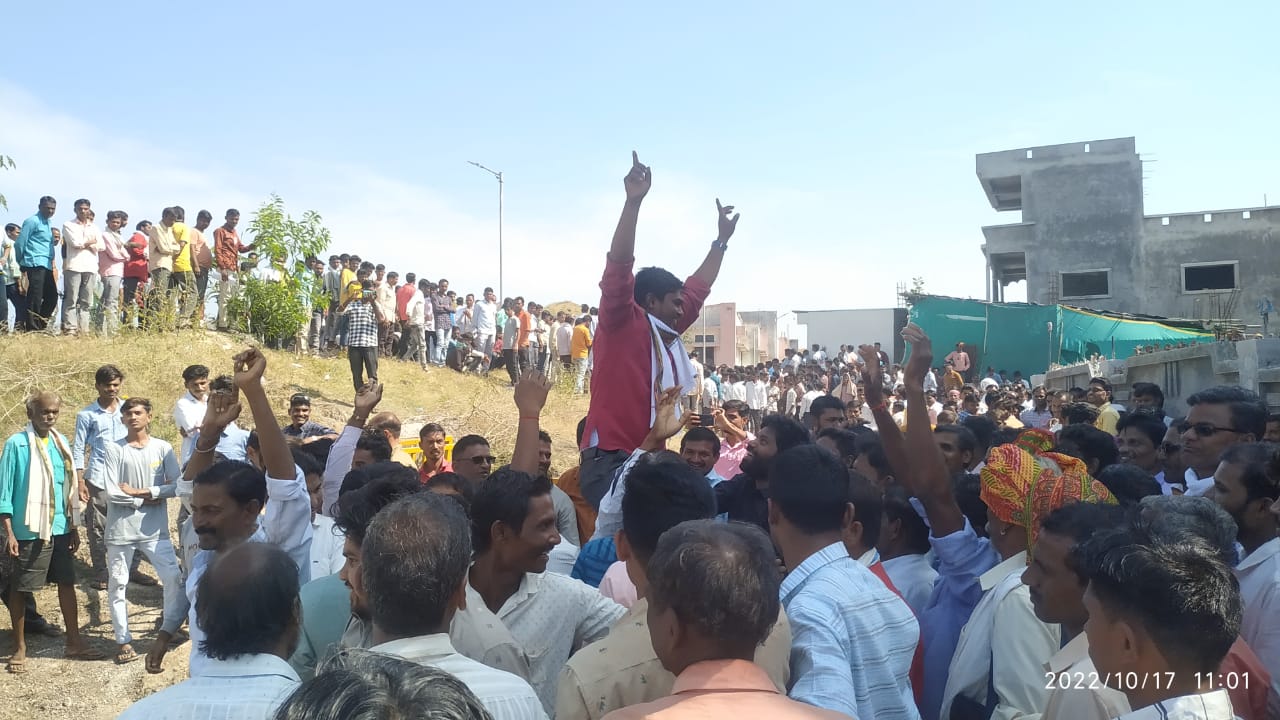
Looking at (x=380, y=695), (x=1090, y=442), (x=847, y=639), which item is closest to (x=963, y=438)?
(x=1090, y=442)

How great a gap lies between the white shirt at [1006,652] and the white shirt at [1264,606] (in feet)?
2.06

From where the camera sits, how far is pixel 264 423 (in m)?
4.16

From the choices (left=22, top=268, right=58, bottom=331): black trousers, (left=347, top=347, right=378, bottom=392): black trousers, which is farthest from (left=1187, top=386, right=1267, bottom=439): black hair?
(left=22, top=268, right=58, bottom=331): black trousers

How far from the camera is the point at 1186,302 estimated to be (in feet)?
107

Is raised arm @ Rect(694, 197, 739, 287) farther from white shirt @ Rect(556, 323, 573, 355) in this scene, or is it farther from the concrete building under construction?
the concrete building under construction

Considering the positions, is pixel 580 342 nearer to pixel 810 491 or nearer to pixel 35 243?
pixel 35 243

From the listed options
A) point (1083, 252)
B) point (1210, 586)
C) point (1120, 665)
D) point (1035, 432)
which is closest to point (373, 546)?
point (1120, 665)

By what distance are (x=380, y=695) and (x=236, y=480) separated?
9.61ft

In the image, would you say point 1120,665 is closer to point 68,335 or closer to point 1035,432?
point 1035,432

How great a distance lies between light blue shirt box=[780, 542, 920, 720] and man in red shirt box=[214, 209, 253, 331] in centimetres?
1511

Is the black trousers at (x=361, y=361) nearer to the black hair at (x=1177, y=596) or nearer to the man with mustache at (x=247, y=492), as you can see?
the man with mustache at (x=247, y=492)

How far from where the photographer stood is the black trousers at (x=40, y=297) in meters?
13.8

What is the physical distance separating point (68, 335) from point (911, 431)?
44.5ft

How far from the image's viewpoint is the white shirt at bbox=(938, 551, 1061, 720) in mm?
2822
